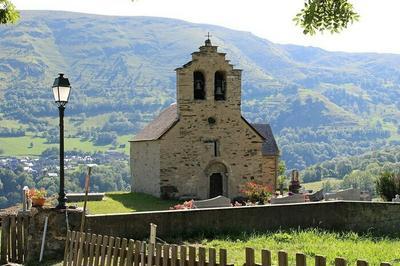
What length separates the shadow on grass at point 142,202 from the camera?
33.4 meters

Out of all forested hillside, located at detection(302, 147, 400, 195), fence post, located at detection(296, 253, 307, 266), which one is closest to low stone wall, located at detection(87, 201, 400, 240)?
fence post, located at detection(296, 253, 307, 266)

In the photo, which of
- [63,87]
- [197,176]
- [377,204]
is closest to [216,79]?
[197,176]

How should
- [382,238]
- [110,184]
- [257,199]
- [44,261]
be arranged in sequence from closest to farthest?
[44,261] < [382,238] < [257,199] < [110,184]

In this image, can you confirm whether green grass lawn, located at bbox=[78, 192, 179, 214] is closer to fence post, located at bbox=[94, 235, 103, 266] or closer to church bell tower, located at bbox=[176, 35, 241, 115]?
church bell tower, located at bbox=[176, 35, 241, 115]

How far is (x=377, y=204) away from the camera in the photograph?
62.7 ft

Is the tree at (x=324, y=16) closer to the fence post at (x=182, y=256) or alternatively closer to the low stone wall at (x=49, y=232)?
the fence post at (x=182, y=256)

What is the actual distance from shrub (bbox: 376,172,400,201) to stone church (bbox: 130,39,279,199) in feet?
34.1

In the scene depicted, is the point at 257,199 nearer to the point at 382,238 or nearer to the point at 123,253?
the point at 382,238

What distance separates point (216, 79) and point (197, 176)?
6.30 m

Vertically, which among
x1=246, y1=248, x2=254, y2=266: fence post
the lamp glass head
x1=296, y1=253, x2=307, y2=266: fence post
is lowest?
x1=246, y1=248, x2=254, y2=266: fence post

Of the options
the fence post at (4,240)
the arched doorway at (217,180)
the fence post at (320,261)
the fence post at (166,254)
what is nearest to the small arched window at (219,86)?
the arched doorway at (217,180)

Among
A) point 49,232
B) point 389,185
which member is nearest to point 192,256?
point 49,232

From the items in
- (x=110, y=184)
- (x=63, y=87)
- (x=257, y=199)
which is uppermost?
(x=63, y=87)

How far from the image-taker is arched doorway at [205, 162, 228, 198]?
Answer: 3978cm
